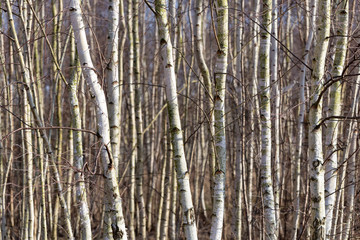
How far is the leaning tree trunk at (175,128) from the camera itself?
2096 millimetres

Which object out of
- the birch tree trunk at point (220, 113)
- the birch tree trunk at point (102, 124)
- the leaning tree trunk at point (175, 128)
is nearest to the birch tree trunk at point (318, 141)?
the birch tree trunk at point (220, 113)

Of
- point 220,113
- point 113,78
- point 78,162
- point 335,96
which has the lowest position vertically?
point 78,162

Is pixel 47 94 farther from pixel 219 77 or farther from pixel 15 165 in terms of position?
pixel 219 77

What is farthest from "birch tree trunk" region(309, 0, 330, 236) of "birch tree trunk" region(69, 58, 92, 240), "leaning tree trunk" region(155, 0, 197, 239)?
"birch tree trunk" region(69, 58, 92, 240)

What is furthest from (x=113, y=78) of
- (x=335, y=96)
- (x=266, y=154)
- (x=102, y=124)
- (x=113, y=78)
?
(x=335, y=96)

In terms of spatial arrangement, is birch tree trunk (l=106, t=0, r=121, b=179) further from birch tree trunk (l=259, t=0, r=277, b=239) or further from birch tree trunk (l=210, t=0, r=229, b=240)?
birch tree trunk (l=259, t=0, r=277, b=239)

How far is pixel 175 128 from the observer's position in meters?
2.12

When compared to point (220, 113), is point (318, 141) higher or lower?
lower

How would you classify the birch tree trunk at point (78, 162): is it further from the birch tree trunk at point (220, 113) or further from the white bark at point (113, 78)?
the birch tree trunk at point (220, 113)

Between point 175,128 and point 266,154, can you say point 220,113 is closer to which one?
point 175,128

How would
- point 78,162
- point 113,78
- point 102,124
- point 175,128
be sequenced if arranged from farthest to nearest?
1. point 78,162
2. point 113,78
3. point 175,128
4. point 102,124

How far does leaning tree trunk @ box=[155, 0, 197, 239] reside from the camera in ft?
6.88

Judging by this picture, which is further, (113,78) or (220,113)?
(113,78)

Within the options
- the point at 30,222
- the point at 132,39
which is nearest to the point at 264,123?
the point at 132,39
